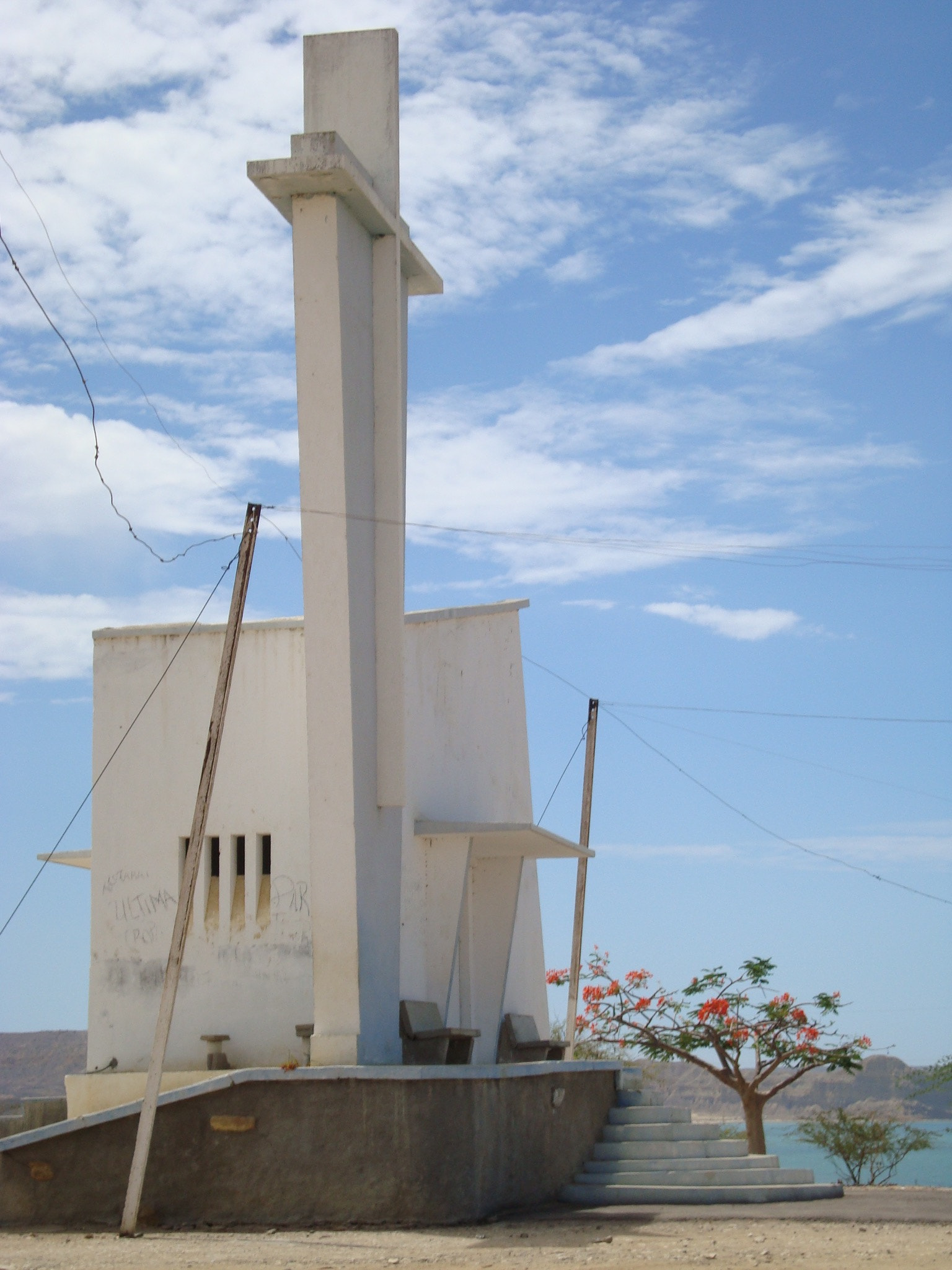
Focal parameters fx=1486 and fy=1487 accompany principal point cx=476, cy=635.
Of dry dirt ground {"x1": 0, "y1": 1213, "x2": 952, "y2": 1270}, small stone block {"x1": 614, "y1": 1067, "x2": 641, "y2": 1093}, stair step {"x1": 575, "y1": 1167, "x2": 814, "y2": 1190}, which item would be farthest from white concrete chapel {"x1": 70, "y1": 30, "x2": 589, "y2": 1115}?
stair step {"x1": 575, "y1": 1167, "x2": 814, "y2": 1190}

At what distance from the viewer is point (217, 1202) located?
1273cm

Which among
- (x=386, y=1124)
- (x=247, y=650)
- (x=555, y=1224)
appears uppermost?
(x=247, y=650)

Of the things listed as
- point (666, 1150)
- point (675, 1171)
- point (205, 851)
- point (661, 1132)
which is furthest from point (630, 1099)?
point (205, 851)

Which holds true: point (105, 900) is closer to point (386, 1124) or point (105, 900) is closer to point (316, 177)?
point (386, 1124)

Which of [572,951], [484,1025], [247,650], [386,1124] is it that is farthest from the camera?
[572,951]

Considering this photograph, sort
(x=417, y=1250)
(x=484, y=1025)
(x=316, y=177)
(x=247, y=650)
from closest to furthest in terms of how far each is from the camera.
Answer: (x=417, y=1250)
(x=316, y=177)
(x=247, y=650)
(x=484, y=1025)

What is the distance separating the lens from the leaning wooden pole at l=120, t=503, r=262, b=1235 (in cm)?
1220

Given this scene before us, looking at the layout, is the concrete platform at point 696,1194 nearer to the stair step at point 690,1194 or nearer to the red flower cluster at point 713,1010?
the stair step at point 690,1194

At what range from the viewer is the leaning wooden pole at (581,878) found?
20.6 meters

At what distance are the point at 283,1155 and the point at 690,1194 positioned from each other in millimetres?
4201

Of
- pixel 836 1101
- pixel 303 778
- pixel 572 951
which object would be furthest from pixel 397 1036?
pixel 836 1101

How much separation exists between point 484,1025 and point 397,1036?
3.95m

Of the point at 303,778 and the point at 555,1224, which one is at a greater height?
the point at 303,778

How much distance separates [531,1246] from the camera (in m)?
11.3
